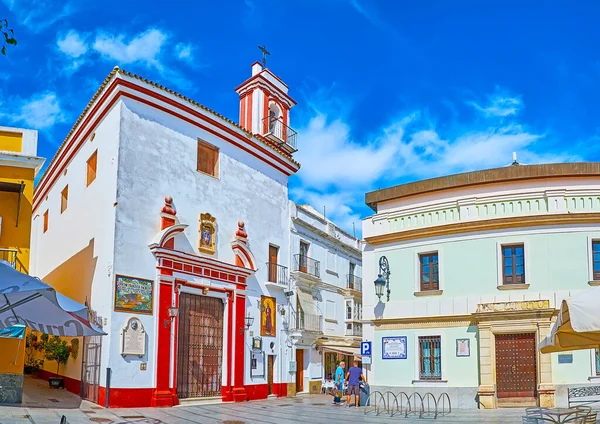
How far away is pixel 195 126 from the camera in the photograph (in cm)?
2258

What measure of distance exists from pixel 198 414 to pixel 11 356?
5.15m

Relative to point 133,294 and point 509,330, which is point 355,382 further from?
point 133,294

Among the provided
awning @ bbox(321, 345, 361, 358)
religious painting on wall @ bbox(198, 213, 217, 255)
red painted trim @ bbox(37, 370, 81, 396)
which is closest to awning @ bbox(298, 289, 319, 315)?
awning @ bbox(321, 345, 361, 358)

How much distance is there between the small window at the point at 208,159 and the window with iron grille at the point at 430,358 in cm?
964

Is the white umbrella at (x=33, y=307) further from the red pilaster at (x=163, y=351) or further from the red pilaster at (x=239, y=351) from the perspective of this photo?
the red pilaster at (x=239, y=351)

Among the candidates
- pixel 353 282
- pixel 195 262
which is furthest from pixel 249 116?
pixel 353 282

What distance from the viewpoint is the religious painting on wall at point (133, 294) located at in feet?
60.8

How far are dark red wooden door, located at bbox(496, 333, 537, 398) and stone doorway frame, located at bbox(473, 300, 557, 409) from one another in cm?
20

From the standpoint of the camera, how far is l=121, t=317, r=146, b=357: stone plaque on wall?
1838cm

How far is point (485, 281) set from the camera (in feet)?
63.7

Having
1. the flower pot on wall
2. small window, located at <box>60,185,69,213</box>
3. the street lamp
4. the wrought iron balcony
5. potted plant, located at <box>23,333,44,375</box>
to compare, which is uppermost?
the wrought iron balcony

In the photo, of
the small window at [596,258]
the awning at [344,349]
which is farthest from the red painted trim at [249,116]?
the small window at [596,258]

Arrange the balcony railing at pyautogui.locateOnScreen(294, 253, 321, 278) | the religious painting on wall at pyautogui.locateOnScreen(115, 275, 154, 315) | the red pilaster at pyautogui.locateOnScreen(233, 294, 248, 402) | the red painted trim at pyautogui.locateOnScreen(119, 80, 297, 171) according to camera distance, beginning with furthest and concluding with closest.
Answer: the balcony railing at pyautogui.locateOnScreen(294, 253, 321, 278) → the red pilaster at pyautogui.locateOnScreen(233, 294, 248, 402) → the red painted trim at pyautogui.locateOnScreen(119, 80, 297, 171) → the religious painting on wall at pyautogui.locateOnScreen(115, 275, 154, 315)

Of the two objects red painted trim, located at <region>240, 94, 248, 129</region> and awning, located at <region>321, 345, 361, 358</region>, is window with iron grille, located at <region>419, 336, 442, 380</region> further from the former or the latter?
red painted trim, located at <region>240, 94, 248, 129</region>
